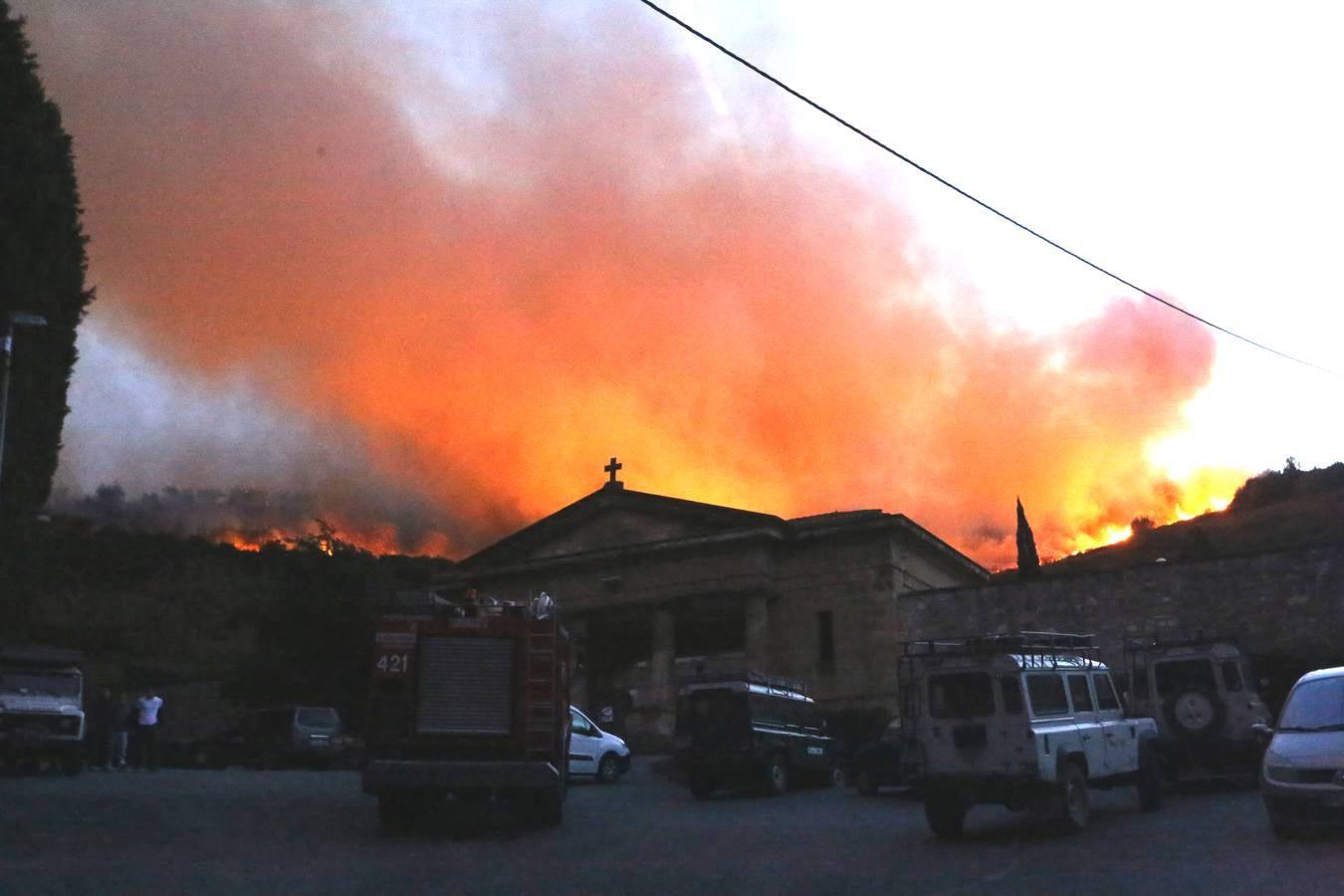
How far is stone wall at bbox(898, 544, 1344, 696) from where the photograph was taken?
97.0 ft

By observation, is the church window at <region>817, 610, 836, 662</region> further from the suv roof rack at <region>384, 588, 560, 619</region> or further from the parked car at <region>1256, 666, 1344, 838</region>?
the parked car at <region>1256, 666, 1344, 838</region>

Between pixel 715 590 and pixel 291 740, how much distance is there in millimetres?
14185

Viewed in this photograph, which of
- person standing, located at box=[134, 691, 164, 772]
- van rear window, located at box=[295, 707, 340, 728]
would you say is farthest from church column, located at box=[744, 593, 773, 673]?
person standing, located at box=[134, 691, 164, 772]

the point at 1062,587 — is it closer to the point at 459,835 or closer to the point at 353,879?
the point at 459,835

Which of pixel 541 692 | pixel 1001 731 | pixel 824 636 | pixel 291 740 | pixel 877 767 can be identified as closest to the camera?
pixel 1001 731

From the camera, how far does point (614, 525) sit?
42156 mm

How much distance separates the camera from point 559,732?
16.3 meters

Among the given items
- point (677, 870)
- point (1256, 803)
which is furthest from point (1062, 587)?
point (677, 870)

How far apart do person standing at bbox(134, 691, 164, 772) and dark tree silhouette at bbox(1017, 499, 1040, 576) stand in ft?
102

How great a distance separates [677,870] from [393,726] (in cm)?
533

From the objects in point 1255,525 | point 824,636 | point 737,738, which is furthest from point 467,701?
point 1255,525

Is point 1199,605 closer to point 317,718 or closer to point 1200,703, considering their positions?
point 1200,703

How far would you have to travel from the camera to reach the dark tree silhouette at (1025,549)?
45.9m

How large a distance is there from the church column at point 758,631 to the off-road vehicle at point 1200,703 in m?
18.2
